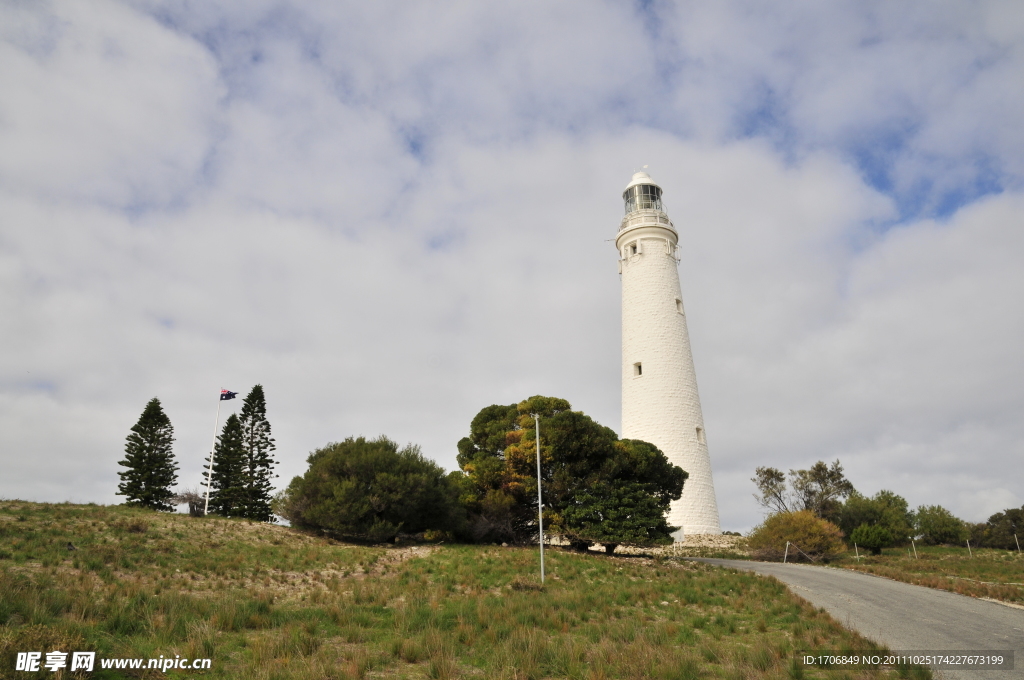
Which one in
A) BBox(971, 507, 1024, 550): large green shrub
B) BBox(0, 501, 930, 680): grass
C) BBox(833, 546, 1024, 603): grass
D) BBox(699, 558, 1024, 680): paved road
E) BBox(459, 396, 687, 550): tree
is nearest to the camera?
BBox(0, 501, 930, 680): grass

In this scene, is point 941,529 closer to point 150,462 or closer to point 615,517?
point 615,517

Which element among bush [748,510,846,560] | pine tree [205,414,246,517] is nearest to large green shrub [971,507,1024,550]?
bush [748,510,846,560]

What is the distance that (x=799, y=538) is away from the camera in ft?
85.3

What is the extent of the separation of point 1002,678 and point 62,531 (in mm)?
20370

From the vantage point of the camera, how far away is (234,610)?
10.5 metres

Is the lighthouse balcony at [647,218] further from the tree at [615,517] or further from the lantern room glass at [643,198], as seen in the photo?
the tree at [615,517]

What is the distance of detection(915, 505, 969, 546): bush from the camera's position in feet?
130

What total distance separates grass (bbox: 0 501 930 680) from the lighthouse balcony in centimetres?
2045

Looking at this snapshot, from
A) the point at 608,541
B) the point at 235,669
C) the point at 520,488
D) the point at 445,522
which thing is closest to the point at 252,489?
the point at 445,522

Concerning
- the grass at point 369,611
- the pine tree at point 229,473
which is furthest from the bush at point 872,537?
the pine tree at point 229,473

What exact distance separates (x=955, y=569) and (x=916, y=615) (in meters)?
13.7

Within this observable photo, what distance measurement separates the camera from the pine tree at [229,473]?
3756cm

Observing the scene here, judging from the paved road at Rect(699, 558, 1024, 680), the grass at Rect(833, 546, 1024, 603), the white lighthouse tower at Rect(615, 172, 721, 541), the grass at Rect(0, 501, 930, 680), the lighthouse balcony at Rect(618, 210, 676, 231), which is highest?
the lighthouse balcony at Rect(618, 210, 676, 231)

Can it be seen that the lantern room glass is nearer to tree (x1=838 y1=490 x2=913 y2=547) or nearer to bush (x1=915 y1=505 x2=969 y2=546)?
tree (x1=838 y1=490 x2=913 y2=547)
